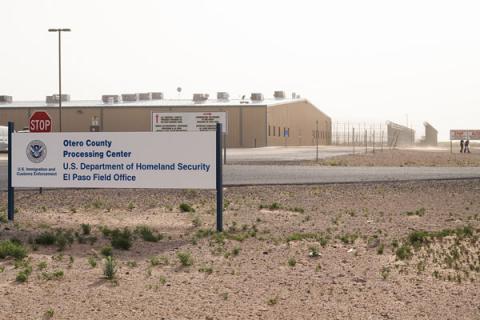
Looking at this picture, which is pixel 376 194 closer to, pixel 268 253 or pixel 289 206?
pixel 289 206

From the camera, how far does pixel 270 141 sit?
73062 millimetres

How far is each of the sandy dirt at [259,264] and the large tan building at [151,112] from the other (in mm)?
55862

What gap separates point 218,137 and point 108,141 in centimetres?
228

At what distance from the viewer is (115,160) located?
1284cm

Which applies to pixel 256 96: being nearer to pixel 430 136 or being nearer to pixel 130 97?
pixel 130 97

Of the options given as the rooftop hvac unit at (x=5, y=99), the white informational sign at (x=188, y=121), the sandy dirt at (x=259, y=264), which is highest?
the rooftop hvac unit at (x=5, y=99)

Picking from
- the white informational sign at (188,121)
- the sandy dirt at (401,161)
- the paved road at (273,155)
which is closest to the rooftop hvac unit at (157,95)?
the paved road at (273,155)

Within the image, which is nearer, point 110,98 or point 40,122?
point 40,122

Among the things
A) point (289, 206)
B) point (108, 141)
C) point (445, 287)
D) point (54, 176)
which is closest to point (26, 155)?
point (54, 176)

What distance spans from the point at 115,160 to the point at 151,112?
55.2m

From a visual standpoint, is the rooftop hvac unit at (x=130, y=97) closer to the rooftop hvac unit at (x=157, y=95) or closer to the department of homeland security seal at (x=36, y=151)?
the rooftop hvac unit at (x=157, y=95)

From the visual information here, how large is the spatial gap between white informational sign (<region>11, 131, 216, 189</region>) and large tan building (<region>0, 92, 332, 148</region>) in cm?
5618

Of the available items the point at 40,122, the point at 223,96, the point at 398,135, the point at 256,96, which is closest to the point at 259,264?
the point at 40,122

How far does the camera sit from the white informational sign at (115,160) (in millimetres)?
12359
